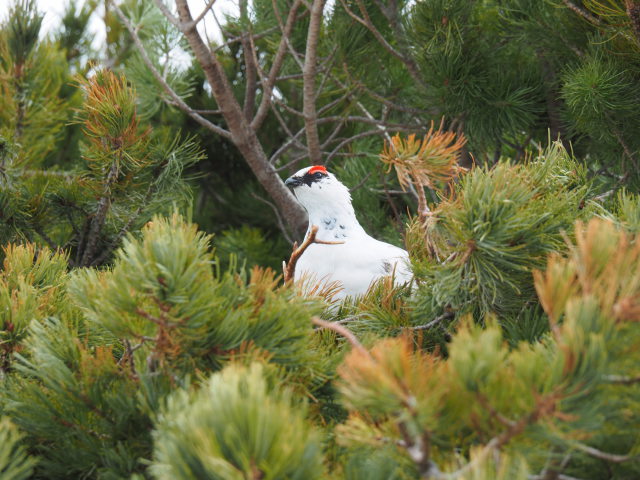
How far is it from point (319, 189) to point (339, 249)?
268 mm

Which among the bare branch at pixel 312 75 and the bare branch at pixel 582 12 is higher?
the bare branch at pixel 582 12

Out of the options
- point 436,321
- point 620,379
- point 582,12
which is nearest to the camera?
point 620,379

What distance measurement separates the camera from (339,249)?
5.01 feet

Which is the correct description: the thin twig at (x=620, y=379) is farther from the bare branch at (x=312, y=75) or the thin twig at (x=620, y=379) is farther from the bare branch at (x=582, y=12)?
the bare branch at (x=312, y=75)

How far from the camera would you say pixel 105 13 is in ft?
10.8

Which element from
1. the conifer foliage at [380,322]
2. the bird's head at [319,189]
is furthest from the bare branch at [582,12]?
the bird's head at [319,189]

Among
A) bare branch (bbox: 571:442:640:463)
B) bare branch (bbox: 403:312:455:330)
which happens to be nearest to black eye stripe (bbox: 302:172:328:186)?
bare branch (bbox: 403:312:455:330)

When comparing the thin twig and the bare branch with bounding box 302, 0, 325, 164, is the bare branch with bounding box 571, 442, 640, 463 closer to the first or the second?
the thin twig

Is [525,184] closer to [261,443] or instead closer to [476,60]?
[261,443]

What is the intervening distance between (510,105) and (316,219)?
1.74 feet

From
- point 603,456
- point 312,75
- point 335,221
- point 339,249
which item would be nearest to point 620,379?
point 603,456

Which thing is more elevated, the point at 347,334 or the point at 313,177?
the point at 313,177

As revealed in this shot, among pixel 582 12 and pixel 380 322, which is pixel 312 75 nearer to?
pixel 582 12

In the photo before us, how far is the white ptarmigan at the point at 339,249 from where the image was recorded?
145 centimetres
